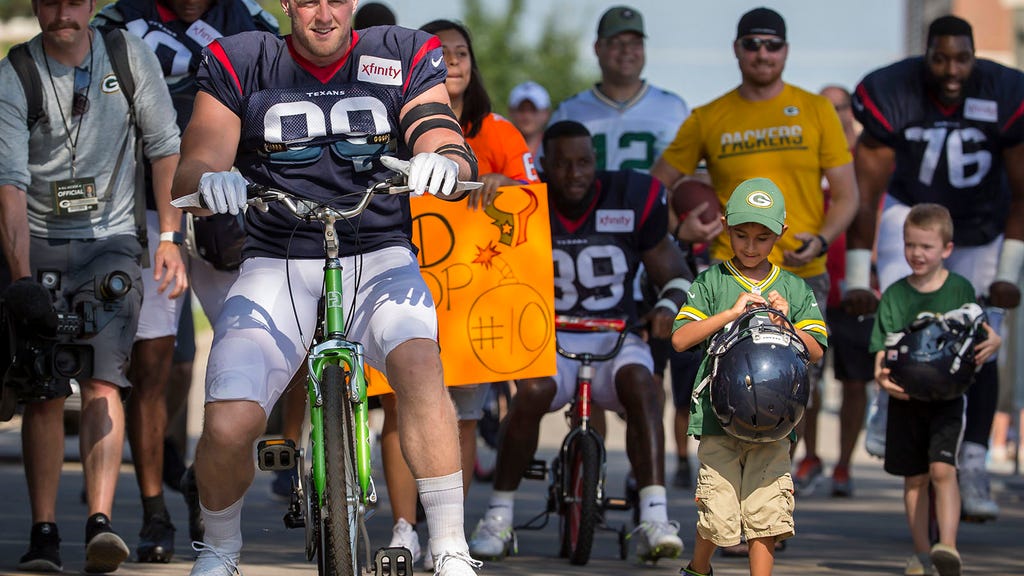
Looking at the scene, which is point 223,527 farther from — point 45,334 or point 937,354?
point 937,354

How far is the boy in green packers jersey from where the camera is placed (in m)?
7.10

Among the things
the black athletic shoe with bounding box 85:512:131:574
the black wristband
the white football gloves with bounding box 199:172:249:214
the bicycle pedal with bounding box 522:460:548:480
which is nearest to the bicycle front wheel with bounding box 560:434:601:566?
the bicycle pedal with bounding box 522:460:548:480

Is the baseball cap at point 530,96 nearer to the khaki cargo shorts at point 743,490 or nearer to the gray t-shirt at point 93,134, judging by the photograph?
the gray t-shirt at point 93,134

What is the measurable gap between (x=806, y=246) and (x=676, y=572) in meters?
2.02

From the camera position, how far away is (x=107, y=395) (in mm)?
8352

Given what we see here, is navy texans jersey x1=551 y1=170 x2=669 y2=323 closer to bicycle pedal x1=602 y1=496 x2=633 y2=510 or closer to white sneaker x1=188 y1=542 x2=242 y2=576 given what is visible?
bicycle pedal x1=602 y1=496 x2=633 y2=510

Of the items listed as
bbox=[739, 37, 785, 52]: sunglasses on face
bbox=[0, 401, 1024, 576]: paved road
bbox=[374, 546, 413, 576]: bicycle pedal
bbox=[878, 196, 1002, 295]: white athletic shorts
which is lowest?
bbox=[0, 401, 1024, 576]: paved road

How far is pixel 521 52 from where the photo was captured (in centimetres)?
5797

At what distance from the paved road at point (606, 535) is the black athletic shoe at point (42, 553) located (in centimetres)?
8

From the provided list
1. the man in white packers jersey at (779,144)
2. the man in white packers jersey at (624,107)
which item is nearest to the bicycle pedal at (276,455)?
the man in white packers jersey at (779,144)

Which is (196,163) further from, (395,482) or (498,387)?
(498,387)

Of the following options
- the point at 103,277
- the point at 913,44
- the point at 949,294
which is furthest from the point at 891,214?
the point at 913,44

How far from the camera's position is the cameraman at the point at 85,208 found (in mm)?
8273

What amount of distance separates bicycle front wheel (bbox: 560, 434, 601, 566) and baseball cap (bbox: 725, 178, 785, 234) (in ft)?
6.45
